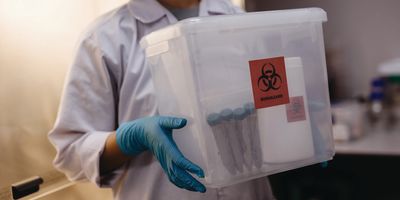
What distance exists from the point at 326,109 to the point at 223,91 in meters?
0.25

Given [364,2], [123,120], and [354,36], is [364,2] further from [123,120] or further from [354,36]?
[123,120]

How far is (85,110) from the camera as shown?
868mm

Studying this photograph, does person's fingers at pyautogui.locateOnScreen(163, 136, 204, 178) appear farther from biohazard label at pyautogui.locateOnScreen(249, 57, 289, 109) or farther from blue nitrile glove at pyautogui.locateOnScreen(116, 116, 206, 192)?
biohazard label at pyautogui.locateOnScreen(249, 57, 289, 109)

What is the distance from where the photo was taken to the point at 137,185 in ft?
2.99

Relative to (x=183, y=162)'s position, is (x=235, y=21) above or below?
above

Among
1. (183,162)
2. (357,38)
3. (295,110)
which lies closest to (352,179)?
(357,38)

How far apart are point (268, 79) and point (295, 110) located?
0.08 m

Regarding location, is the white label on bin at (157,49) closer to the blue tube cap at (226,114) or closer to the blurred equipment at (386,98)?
the blue tube cap at (226,114)

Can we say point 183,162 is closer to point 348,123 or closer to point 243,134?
point 243,134

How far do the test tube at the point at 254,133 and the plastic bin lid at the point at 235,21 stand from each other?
0.49ft

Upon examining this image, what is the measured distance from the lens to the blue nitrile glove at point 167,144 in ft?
2.28

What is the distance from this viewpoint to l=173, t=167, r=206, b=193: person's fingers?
70cm

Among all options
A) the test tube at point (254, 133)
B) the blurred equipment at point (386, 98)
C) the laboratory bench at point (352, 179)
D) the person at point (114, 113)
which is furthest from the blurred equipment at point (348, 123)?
the test tube at point (254, 133)

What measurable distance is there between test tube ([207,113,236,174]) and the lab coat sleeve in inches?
11.6
